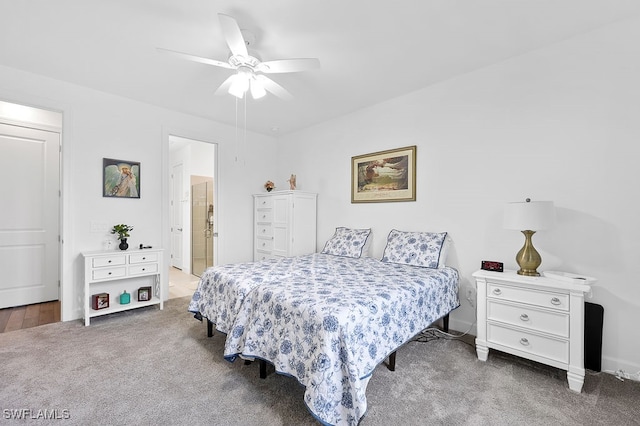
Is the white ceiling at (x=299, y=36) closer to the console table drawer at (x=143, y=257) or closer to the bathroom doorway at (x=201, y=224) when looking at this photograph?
the console table drawer at (x=143, y=257)

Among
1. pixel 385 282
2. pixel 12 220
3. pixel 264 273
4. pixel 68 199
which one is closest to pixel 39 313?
pixel 12 220

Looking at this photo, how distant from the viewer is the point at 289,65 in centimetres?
217

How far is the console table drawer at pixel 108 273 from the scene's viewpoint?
308 cm

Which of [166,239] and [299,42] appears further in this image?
[166,239]

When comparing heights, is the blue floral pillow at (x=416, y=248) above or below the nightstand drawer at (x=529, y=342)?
above

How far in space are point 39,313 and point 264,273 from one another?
3065 millimetres

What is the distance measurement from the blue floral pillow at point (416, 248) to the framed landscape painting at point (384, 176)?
49 cm

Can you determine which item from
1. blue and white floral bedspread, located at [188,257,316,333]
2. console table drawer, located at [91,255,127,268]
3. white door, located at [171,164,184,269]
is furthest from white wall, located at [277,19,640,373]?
white door, located at [171,164,184,269]

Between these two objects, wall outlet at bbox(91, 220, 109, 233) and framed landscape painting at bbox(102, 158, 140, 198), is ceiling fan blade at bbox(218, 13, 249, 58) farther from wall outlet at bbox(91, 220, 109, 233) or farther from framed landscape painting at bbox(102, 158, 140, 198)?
wall outlet at bbox(91, 220, 109, 233)

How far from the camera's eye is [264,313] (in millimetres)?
1937

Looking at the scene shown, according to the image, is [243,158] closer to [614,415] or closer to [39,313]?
[39,313]

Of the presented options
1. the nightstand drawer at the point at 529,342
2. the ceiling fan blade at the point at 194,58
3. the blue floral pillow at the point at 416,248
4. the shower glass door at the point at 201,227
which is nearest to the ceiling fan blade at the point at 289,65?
the ceiling fan blade at the point at 194,58

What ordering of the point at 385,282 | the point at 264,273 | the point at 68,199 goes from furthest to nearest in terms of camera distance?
1. the point at 68,199
2. the point at 264,273
3. the point at 385,282

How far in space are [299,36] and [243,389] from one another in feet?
8.76
